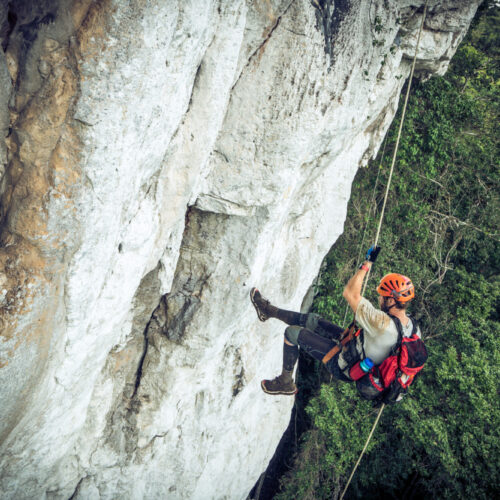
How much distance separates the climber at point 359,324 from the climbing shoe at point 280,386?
1.44ft

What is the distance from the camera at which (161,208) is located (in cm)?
389

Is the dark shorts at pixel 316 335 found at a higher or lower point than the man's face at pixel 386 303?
lower

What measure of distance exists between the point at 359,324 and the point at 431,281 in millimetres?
7092

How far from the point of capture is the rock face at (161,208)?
8.78 ft

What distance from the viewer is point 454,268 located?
10.4 metres

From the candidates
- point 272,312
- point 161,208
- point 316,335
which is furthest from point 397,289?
point 161,208

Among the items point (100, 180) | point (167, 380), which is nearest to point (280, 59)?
point (100, 180)

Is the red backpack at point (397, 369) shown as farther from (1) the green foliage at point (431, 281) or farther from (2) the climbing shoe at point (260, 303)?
(1) the green foliage at point (431, 281)

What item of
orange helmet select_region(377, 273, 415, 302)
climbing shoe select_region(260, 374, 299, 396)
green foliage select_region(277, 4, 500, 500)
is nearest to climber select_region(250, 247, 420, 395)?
orange helmet select_region(377, 273, 415, 302)

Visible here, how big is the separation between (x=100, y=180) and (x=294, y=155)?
7.36 ft

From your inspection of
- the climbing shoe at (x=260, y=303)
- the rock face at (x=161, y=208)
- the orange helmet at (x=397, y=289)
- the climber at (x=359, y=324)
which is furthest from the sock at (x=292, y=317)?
the orange helmet at (x=397, y=289)

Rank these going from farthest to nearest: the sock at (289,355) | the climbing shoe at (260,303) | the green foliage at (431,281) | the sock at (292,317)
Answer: the green foliage at (431,281), the sock at (289,355), the climbing shoe at (260,303), the sock at (292,317)

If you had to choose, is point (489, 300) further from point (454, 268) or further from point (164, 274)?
point (164, 274)

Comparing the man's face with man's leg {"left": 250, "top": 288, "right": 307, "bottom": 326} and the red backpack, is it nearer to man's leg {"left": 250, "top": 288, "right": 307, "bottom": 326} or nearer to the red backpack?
the red backpack
